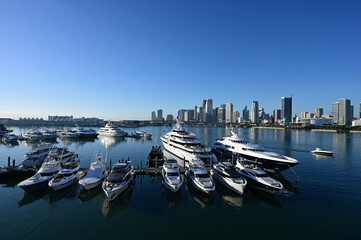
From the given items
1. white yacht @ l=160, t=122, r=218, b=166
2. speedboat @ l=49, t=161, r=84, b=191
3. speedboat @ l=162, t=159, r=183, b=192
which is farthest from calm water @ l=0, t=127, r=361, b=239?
white yacht @ l=160, t=122, r=218, b=166

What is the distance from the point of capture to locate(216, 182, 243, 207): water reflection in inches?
952

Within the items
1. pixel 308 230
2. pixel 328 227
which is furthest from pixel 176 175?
pixel 328 227

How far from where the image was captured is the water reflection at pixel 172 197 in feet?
78.5

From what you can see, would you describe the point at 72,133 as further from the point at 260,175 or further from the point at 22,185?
the point at 260,175

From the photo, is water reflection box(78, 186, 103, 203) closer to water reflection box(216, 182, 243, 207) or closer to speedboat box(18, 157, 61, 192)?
speedboat box(18, 157, 61, 192)

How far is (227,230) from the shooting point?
18.3 metres

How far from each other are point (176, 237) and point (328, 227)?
16.5m

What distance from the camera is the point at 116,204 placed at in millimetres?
23328

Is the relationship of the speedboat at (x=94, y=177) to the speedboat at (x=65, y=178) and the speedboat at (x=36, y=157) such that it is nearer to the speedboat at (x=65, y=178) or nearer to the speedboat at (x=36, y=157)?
the speedboat at (x=65, y=178)

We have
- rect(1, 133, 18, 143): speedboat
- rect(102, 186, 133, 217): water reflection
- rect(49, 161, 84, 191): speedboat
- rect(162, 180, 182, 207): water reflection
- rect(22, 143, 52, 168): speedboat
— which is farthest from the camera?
rect(1, 133, 18, 143): speedboat

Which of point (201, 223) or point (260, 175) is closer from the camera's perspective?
point (201, 223)

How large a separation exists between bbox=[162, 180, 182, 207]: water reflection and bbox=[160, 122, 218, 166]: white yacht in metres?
12.1

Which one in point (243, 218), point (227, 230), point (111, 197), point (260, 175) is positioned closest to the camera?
point (227, 230)

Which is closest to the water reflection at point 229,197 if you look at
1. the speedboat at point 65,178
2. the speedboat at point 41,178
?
the speedboat at point 65,178
